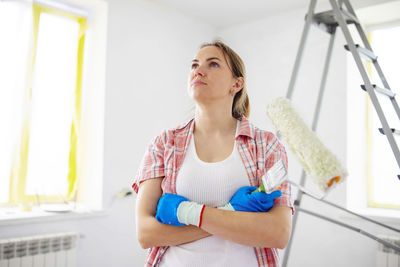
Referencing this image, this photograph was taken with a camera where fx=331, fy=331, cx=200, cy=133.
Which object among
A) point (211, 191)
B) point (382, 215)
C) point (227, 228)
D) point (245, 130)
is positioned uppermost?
point (245, 130)

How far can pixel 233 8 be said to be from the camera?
132 inches

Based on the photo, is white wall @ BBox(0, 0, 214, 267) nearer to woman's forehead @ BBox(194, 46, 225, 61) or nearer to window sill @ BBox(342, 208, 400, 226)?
woman's forehead @ BBox(194, 46, 225, 61)

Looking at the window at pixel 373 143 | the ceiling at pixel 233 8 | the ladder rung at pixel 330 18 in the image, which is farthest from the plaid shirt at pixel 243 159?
the ceiling at pixel 233 8

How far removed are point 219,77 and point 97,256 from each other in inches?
82.7

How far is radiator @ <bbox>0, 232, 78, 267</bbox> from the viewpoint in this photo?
2.22m

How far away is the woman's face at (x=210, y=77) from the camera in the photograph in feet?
4.28

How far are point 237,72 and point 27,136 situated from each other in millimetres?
1985

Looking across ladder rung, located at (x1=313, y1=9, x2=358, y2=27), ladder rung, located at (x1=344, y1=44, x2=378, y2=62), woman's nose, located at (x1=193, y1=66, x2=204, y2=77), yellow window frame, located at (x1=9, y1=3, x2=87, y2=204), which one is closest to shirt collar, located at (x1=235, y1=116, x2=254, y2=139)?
woman's nose, located at (x1=193, y1=66, x2=204, y2=77)

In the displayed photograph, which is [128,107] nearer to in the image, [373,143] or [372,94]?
[372,94]

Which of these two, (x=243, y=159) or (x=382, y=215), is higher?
(x=243, y=159)

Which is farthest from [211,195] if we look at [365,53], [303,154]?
[365,53]

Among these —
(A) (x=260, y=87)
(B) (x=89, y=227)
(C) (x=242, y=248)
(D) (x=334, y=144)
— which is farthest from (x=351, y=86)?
(B) (x=89, y=227)

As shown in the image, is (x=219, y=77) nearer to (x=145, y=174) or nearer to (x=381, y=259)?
(x=145, y=174)

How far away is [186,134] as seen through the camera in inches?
52.0
